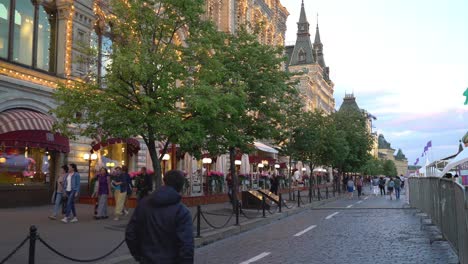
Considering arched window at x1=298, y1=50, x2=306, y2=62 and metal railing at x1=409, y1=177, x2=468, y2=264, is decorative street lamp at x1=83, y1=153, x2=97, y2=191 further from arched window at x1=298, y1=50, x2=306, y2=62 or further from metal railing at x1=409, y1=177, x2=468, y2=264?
arched window at x1=298, y1=50, x2=306, y2=62

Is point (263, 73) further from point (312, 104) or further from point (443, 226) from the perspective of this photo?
point (312, 104)

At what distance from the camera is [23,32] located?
2153 centimetres

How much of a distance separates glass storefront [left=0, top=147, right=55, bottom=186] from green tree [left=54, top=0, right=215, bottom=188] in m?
6.62

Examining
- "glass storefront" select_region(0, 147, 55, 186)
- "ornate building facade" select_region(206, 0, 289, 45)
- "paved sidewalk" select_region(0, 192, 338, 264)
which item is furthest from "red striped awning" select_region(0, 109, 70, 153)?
"ornate building facade" select_region(206, 0, 289, 45)

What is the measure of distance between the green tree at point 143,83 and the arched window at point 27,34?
25.5 feet

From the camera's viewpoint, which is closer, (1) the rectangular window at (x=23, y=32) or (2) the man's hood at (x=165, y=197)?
(2) the man's hood at (x=165, y=197)

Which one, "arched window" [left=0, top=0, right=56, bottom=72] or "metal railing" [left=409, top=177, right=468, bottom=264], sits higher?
"arched window" [left=0, top=0, right=56, bottom=72]

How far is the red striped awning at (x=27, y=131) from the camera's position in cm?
1859

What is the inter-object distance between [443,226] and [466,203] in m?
4.47

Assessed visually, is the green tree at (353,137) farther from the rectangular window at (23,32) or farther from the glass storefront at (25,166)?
the rectangular window at (23,32)

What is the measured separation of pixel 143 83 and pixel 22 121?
7.74 m

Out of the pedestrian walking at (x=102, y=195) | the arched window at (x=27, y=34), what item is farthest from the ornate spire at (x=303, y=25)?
the pedestrian walking at (x=102, y=195)

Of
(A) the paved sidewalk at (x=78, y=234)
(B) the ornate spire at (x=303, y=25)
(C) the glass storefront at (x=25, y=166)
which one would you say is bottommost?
(A) the paved sidewalk at (x=78, y=234)

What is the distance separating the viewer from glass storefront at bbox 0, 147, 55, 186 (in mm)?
19969
